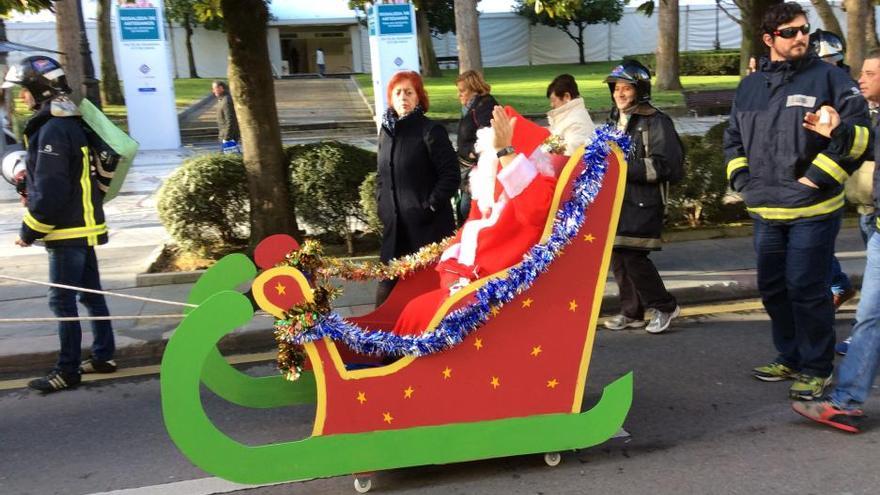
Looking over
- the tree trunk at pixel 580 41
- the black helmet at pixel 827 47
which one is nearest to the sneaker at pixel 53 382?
the black helmet at pixel 827 47

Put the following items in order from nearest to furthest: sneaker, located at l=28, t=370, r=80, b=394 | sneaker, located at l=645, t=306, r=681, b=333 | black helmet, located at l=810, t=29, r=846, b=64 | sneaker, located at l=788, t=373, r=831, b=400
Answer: sneaker, located at l=788, t=373, r=831, b=400, sneaker, located at l=28, t=370, r=80, b=394, sneaker, located at l=645, t=306, r=681, b=333, black helmet, located at l=810, t=29, r=846, b=64

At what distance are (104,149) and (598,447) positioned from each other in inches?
133

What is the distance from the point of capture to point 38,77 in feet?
14.4

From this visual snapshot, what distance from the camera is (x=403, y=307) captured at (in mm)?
3943

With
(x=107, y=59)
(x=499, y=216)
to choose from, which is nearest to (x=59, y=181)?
(x=499, y=216)

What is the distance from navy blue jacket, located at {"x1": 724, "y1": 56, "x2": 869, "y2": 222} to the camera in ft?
12.2

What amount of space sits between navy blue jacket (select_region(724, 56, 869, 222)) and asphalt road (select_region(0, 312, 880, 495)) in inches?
42.3

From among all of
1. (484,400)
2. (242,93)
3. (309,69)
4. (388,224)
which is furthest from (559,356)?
(309,69)

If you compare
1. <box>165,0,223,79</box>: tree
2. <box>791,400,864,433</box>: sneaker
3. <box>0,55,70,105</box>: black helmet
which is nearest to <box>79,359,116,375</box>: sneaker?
<box>0,55,70,105</box>: black helmet

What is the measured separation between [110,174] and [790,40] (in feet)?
13.0

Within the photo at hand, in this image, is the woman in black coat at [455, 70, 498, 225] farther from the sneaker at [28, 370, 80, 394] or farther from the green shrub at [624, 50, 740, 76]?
the green shrub at [624, 50, 740, 76]

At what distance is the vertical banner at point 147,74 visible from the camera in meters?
17.2

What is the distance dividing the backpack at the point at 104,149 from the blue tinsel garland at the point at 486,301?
7.72 feet

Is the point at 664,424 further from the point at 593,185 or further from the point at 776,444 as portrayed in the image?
the point at 593,185
